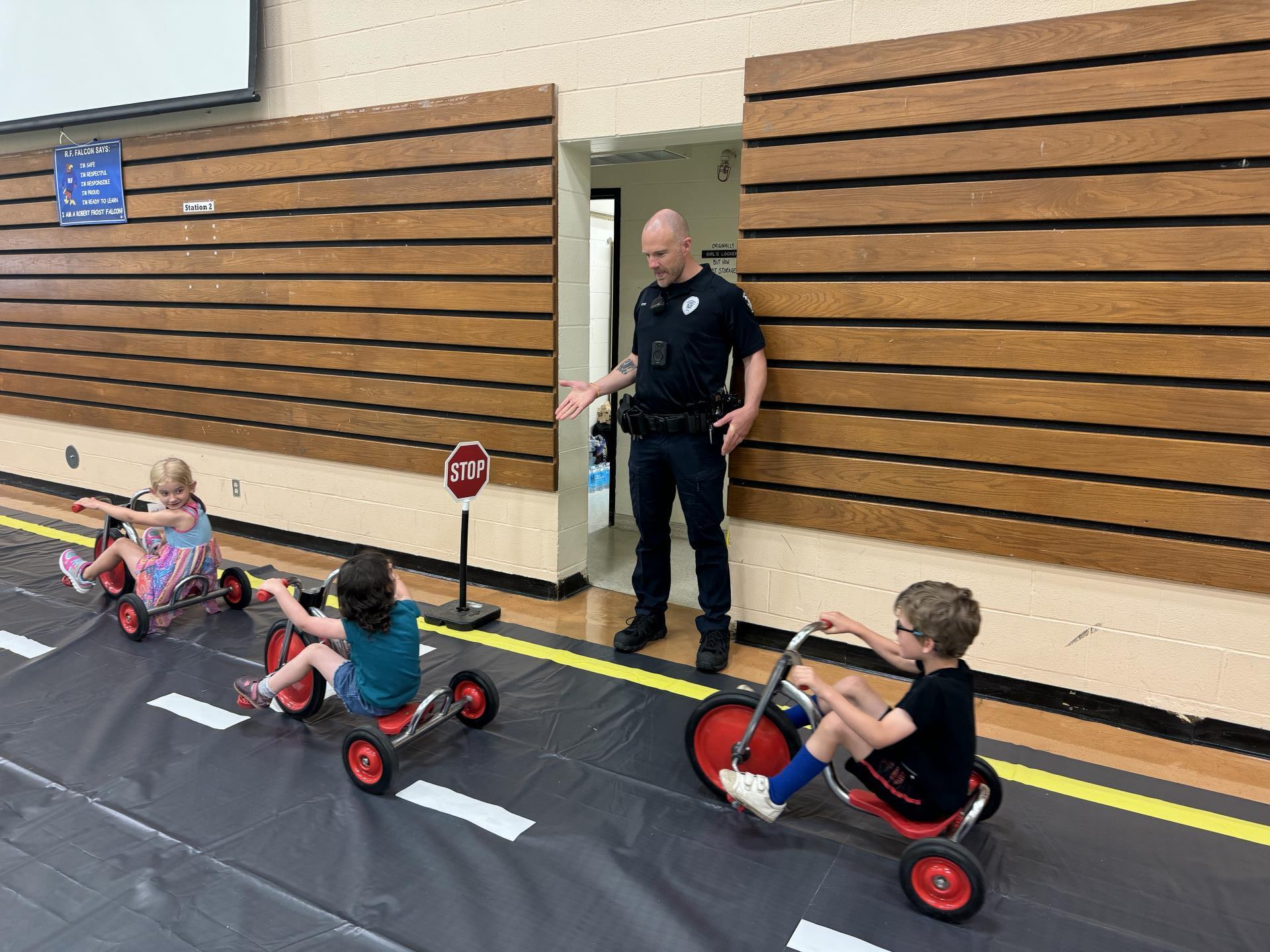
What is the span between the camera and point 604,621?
4.12 meters

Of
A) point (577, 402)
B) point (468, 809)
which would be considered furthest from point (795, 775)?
point (577, 402)

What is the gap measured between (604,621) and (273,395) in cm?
268

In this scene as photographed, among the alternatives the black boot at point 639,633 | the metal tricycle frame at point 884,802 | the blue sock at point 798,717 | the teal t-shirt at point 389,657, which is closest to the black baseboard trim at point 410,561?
the black boot at point 639,633

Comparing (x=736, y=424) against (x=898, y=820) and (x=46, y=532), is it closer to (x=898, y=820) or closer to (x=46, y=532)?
(x=898, y=820)

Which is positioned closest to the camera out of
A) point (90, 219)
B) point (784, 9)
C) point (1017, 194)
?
point (1017, 194)

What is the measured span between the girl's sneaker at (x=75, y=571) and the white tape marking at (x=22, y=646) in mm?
434

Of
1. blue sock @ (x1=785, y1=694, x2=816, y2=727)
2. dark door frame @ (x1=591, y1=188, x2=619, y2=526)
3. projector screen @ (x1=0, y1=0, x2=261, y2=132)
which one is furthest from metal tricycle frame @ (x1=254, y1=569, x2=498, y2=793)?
projector screen @ (x1=0, y1=0, x2=261, y2=132)

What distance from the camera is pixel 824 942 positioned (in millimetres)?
2004

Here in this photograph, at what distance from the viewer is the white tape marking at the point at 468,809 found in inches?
95.0

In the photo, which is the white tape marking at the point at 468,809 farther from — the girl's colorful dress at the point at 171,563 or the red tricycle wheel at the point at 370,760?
the girl's colorful dress at the point at 171,563

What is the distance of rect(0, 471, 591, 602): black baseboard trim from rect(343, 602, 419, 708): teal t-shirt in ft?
5.71

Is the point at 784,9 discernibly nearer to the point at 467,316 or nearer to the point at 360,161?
the point at 467,316

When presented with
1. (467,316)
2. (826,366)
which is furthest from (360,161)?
(826,366)

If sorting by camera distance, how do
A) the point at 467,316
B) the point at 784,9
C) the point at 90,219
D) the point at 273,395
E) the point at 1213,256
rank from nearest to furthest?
the point at 1213,256, the point at 784,9, the point at 467,316, the point at 273,395, the point at 90,219
